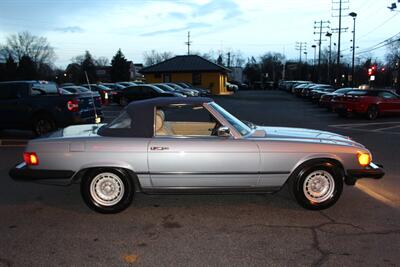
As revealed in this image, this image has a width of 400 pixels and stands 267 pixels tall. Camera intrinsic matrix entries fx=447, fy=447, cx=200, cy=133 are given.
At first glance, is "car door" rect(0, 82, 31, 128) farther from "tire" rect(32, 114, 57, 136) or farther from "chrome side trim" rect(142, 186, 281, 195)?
"chrome side trim" rect(142, 186, 281, 195)

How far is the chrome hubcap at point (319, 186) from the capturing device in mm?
5844

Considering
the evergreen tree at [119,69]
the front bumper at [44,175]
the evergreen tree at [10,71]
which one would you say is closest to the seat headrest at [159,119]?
the front bumper at [44,175]

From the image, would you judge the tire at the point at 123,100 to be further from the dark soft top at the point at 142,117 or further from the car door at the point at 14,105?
the dark soft top at the point at 142,117

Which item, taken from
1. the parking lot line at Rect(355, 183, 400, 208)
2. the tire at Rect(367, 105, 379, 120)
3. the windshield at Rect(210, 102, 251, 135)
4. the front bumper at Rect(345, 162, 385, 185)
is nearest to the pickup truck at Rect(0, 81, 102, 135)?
the windshield at Rect(210, 102, 251, 135)

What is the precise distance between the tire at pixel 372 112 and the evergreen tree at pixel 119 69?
270ft

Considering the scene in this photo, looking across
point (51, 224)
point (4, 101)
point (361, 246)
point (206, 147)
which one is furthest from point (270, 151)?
point (4, 101)

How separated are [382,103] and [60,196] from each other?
17484 mm

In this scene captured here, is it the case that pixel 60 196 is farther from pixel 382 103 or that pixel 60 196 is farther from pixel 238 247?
pixel 382 103

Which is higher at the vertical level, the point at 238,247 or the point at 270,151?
the point at 270,151

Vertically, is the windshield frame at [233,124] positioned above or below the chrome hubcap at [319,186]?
above

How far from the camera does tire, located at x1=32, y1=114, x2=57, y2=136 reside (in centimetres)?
1322

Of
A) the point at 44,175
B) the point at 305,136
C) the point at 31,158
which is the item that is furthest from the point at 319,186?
the point at 31,158

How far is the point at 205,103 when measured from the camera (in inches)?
235

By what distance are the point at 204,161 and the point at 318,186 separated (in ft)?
5.10
